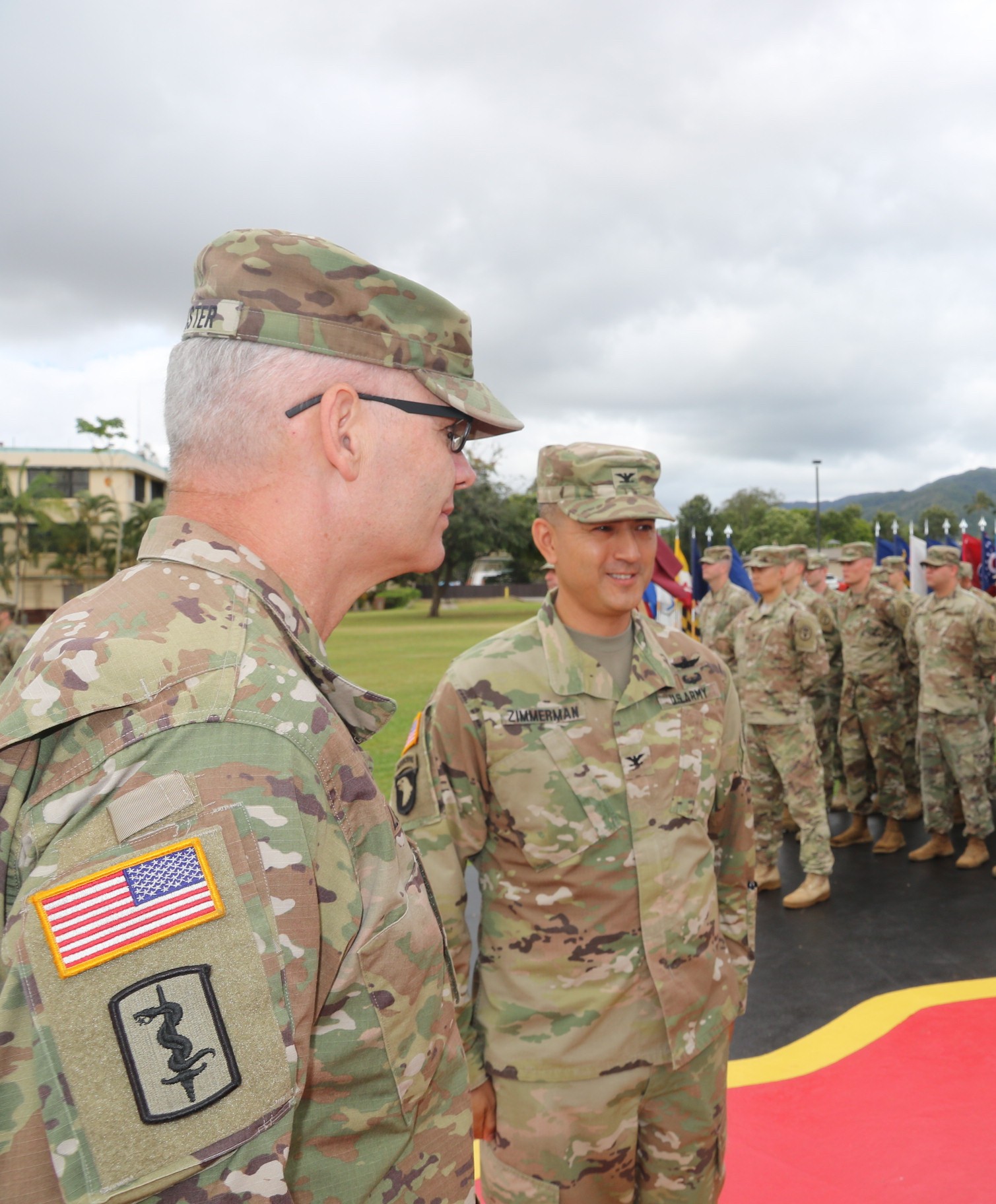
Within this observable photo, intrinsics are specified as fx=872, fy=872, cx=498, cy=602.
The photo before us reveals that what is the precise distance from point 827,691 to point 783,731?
101 inches

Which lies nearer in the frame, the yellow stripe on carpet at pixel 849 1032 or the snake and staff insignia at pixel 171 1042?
the snake and staff insignia at pixel 171 1042

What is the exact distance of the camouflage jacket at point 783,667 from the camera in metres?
6.04

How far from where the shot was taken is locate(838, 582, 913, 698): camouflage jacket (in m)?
7.71

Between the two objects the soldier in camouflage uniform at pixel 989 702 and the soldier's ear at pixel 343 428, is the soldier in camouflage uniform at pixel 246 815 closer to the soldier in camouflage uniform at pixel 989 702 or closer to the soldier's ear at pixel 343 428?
the soldier's ear at pixel 343 428

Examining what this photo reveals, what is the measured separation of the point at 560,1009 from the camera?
2006 mm

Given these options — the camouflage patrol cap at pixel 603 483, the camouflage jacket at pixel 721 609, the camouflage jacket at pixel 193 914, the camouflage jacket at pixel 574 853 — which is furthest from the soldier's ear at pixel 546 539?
the camouflage jacket at pixel 721 609

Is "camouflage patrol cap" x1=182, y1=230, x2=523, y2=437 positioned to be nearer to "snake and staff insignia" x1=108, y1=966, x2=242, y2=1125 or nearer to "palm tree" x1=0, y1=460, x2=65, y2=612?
"snake and staff insignia" x1=108, y1=966, x2=242, y2=1125

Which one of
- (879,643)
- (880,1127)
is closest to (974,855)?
(879,643)

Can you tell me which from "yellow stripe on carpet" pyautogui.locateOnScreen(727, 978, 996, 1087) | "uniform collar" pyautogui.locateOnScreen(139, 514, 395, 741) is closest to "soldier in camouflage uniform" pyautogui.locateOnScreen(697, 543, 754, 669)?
"yellow stripe on carpet" pyautogui.locateOnScreen(727, 978, 996, 1087)

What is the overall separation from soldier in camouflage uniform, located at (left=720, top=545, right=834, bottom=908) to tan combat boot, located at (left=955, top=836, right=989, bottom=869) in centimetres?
100

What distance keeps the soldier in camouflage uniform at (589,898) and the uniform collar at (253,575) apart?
44.4 inches

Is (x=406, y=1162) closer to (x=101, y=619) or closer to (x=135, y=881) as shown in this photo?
(x=135, y=881)

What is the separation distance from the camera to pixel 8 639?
360 inches

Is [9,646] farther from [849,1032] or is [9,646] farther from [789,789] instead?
[849,1032]
